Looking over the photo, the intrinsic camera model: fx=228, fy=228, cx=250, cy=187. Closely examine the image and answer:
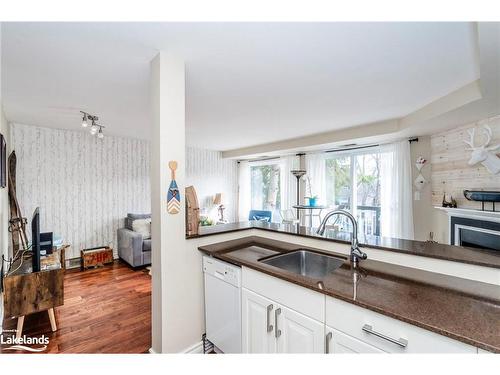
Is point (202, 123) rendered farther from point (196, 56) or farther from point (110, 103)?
point (196, 56)

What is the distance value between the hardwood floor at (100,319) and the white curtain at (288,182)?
3.42 meters

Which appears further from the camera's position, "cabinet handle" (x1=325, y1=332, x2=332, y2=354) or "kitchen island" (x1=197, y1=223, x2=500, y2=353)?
"cabinet handle" (x1=325, y1=332, x2=332, y2=354)

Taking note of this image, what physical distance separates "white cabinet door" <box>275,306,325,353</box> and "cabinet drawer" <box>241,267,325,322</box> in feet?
0.12

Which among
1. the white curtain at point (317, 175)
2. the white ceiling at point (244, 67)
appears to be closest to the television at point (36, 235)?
the white ceiling at point (244, 67)

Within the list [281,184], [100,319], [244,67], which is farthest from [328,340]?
[281,184]

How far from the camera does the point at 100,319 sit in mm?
2289

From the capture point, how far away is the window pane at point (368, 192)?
424cm

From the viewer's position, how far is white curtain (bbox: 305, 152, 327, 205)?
4.89 meters

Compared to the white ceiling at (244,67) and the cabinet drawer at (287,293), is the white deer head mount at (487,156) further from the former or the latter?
the cabinet drawer at (287,293)

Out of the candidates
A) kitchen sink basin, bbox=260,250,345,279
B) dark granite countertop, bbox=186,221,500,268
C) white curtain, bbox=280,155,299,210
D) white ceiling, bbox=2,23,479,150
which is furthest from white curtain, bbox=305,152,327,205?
kitchen sink basin, bbox=260,250,345,279

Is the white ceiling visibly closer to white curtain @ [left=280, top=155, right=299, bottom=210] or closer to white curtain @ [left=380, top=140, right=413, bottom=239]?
white curtain @ [left=380, top=140, right=413, bottom=239]

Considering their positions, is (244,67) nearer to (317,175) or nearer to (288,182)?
(317,175)
